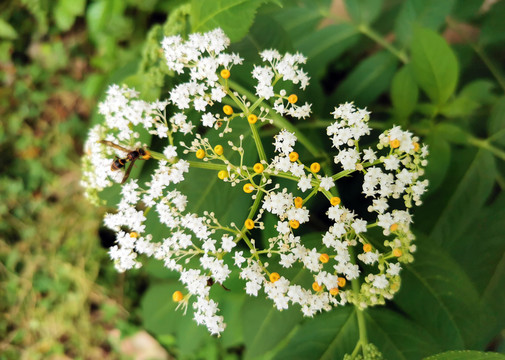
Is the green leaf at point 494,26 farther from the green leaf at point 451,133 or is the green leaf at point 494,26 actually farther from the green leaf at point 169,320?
the green leaf at point 169,320

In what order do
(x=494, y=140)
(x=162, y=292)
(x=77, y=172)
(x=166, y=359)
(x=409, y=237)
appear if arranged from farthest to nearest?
(x=77, y=172) < (x=166, y=359) < (x=162, y=292) < (x=494, y=140) < (x=409, y=237)

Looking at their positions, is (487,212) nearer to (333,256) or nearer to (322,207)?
(322,207)

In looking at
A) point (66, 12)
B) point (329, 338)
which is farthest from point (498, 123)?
point (66, 12)

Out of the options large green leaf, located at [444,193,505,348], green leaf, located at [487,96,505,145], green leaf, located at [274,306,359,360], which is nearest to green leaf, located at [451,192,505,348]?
large green leaf, located at [444,193,505,348]

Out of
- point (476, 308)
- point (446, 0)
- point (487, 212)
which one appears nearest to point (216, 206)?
point (476, 308)

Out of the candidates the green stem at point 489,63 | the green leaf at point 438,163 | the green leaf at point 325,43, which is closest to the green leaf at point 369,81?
the green leaf at point 325,43
